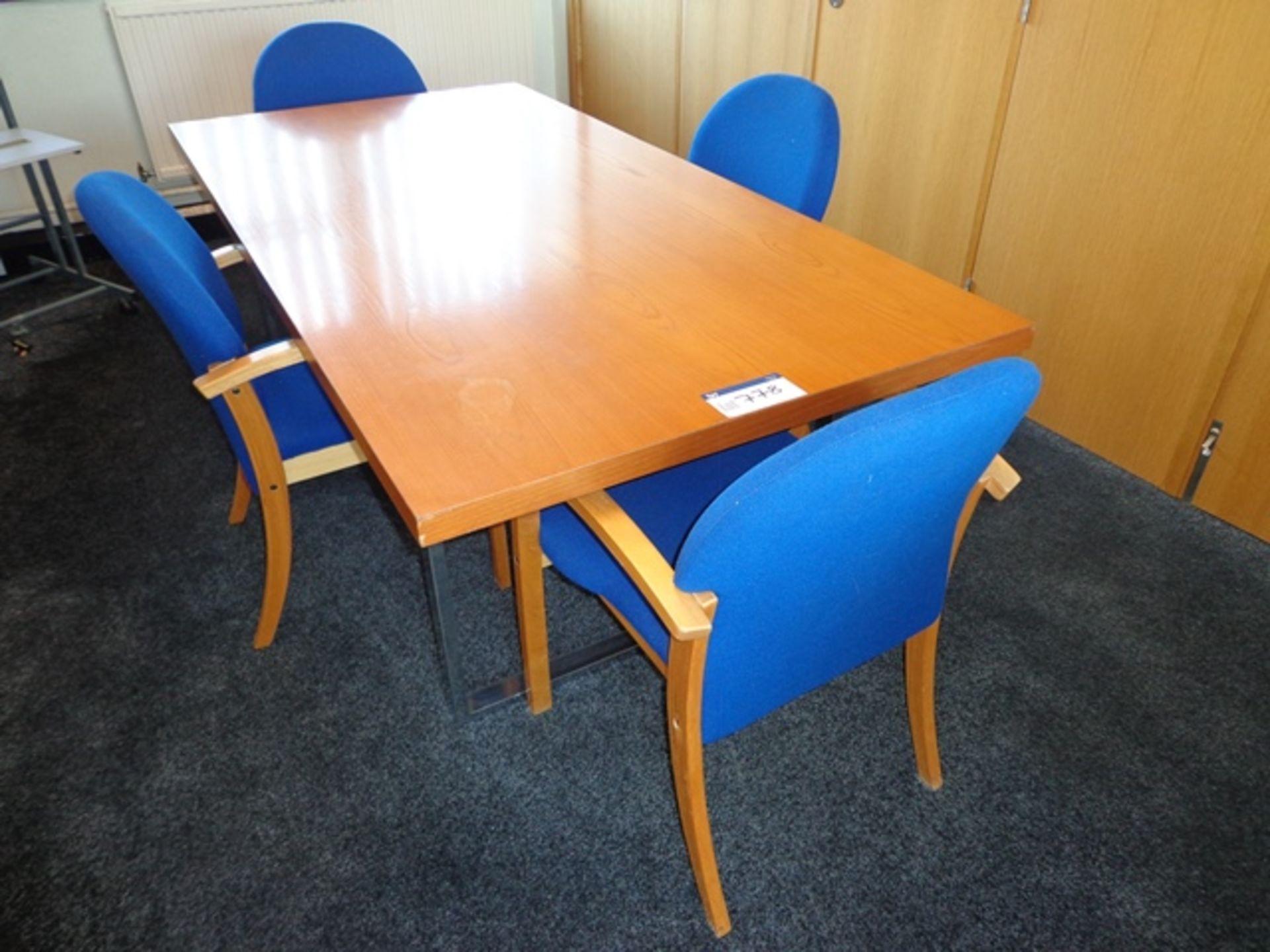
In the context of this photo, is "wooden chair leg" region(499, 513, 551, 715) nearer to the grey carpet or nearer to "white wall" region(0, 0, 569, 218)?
the grey carpet

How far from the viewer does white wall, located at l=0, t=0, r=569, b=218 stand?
10.2 ft

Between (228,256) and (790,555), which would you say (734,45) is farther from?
(790,555)

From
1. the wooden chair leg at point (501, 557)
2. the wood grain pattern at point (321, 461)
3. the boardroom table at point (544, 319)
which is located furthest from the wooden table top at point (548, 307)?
the wooden chair leg at point (501, 557)

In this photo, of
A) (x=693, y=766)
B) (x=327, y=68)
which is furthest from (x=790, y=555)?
(x=327, y=68)

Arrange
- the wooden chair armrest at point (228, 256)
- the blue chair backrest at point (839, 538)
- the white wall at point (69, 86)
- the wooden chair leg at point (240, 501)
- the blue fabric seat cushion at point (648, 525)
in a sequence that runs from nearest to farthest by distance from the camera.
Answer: the blue chair backrest at point (839, 538), the blue fabric seat cushion at point (648, 525), the wooden chair armrest at point (228, 256), the wooden chair leg at point (240, 501), the white wall at point (69, 86)

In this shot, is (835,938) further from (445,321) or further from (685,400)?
(445,321)

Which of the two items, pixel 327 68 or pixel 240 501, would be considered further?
pixel 327 68

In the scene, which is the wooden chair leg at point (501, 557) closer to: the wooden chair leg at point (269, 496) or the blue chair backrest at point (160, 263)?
the wooden chair leg at point (269, 496)

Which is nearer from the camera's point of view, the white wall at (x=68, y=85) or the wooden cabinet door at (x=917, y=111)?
the wooden cabinet door at (x=917, y=111)

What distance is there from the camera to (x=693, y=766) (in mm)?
1230

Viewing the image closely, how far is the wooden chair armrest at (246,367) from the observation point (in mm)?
1446

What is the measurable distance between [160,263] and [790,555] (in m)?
1.04

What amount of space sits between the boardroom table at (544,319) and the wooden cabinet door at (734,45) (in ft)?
3.67

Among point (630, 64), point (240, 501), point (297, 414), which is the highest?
point (630, 64)
